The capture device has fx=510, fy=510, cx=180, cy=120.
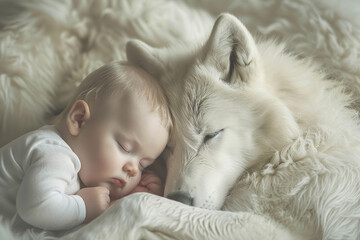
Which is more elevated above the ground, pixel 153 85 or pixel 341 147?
pixel 341 147

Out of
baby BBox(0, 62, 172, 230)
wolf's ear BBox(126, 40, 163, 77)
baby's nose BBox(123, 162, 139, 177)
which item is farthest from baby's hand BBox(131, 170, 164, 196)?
wolf's ear BBox(126, 40, 163, 77)

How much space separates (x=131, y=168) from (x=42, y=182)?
0.33 metres

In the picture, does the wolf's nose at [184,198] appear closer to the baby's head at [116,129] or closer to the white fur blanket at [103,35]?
the baby's head at [116,129]

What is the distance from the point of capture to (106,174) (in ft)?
5.61

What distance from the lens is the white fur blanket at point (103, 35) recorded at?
2205 mm

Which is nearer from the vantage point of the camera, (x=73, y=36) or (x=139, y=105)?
(x=139, y=105)

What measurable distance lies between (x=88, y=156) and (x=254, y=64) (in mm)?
703

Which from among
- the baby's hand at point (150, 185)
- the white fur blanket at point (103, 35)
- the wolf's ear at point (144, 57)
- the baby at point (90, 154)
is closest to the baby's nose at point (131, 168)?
the baby at point (90, 154)

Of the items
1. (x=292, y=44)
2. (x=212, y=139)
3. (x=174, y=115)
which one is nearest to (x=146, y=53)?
(x=174, y=115)

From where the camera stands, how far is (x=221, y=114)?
184 centimetres

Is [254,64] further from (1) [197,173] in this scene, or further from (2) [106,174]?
(2) [106,174]

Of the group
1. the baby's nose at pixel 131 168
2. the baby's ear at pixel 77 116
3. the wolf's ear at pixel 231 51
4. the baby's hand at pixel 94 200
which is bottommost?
the baby's hand at pixel 94 200

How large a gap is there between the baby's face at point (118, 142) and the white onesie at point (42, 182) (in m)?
0.06

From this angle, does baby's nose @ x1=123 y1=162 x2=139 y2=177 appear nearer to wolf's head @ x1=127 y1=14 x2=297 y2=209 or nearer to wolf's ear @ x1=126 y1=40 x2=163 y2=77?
wolf's head @ x1=127 y1=14 x2=297 y2=209
